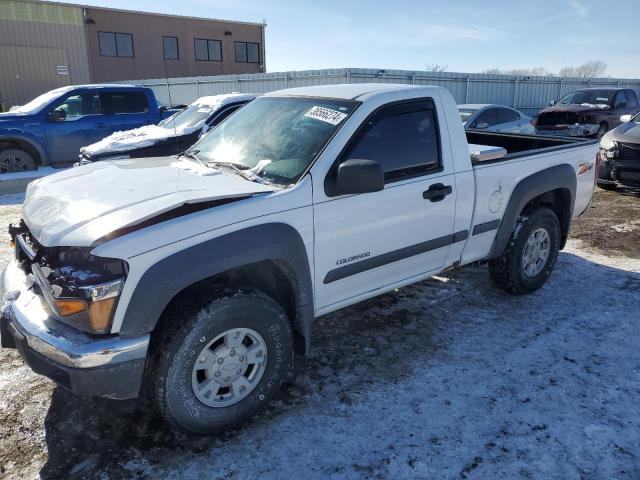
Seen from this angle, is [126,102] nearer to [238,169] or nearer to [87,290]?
[238,169]

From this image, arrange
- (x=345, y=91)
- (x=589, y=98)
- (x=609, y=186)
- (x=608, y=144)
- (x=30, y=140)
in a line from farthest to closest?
(x=589, y=98), (x=30, y=140), (x=609, y=186), (x=608, y=144), (x=345, y=91)

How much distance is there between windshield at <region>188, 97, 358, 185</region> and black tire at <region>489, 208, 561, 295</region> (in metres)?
2.07

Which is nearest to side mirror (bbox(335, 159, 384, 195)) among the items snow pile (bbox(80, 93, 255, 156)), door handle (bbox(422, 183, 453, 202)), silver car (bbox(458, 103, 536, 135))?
door handle (bbox(422, 183, 453, 202))

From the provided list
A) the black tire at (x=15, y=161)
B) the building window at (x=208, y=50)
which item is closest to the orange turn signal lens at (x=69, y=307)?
the black tire at (x=15, y=161)

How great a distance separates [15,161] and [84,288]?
904cm

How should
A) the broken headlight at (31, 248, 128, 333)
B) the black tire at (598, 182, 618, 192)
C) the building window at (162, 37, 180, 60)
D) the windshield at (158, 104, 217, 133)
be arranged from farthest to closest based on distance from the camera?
the building window at (162, 37, 180, 60), the black tire at (598, 182, 618, 192), the windshield at (158, 104, 217, 133), the broken headlight at (31, 248, 128, 333)

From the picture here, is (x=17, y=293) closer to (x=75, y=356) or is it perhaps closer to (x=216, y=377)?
(x=75, y=356)

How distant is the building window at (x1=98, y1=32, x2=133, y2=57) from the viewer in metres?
30.6

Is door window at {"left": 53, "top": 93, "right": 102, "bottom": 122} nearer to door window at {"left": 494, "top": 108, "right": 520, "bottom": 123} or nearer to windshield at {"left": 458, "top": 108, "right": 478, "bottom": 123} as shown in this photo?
windshield at {"left": 458, "top": 108, "right": 478, "bottom": 123}

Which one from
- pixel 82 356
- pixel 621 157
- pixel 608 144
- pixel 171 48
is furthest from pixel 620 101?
pixel 171 48

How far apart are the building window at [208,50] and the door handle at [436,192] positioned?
114ft

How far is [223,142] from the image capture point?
12.2ft

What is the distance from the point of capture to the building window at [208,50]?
3444cm

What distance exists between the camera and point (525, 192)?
4.14 meters
